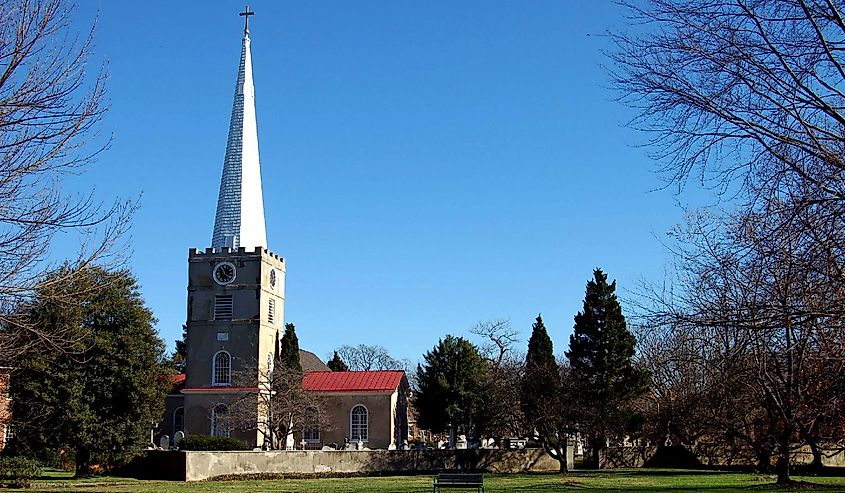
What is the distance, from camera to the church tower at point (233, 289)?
5838 centimetres

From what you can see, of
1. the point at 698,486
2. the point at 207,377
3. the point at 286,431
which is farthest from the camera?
the point at 207,377

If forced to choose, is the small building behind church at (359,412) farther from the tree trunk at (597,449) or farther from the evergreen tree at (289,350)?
the tree trunk at (597,449)

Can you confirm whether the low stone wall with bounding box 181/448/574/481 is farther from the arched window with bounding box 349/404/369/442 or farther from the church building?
the arched window with bounding box 349/404/369/442

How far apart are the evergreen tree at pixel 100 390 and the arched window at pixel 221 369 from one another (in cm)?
1737

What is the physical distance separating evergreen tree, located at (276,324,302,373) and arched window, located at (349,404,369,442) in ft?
16.6

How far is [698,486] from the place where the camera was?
27.5 metres

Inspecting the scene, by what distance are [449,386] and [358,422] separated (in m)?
6.93

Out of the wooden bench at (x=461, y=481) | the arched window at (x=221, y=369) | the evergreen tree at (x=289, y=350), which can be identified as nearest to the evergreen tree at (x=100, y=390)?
the evergreen tree at (x=289, y=350)

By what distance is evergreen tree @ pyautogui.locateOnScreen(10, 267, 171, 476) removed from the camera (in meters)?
37.8

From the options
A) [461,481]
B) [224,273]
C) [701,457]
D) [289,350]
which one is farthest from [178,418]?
[461,481]

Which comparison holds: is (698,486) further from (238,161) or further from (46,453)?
(238,161)

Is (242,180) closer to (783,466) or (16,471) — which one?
(16,471)

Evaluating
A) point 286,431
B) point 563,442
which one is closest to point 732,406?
point 563,442

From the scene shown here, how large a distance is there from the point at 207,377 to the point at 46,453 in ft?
68.4
